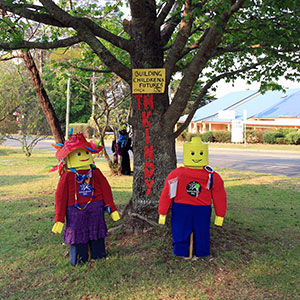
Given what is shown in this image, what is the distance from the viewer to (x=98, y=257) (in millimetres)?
4414

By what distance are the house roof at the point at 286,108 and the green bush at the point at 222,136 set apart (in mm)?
4073

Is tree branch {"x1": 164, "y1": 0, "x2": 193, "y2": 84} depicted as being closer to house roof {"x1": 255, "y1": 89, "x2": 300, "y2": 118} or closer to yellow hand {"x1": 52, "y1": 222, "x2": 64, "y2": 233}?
yellow hand {"x1": 52, "y1": 222, "x2": 64, "y2": 233}

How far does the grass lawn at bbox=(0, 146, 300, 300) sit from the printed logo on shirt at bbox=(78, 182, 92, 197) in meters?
0.84

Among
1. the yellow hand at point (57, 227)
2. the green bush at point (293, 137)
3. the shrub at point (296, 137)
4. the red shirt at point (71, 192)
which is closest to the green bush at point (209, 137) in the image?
the green bush at point (293, 137)

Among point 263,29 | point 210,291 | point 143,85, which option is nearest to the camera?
point 210,291

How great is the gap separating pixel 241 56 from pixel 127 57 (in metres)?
2.54

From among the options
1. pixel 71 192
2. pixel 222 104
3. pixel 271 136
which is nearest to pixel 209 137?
pixel 271 136

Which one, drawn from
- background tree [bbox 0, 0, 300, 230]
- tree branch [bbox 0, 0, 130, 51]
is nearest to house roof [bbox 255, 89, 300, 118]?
background tree [bbox 0, 0, 300, 230]

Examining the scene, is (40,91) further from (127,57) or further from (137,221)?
(137,221)

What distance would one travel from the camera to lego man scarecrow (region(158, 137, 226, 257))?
13.8ft

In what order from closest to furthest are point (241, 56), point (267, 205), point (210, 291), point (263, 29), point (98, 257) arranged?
point (210, 291), point (98, 257), point (263, 29), point (241, 56), point (267, 205)

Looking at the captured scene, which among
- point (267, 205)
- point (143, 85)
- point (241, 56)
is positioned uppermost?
point (241, 56)

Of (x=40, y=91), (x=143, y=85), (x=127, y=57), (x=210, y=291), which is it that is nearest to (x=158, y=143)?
(x=143, y=85)

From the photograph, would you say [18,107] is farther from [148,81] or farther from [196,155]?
[196,155]
